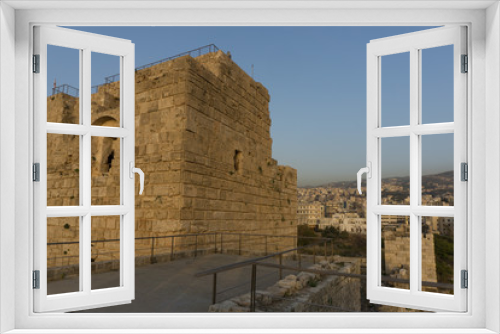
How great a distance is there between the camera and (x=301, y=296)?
173 inches

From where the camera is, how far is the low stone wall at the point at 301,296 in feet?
11.1

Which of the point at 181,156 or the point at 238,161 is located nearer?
the point at 181,156

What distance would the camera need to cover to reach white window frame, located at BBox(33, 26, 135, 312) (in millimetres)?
1589

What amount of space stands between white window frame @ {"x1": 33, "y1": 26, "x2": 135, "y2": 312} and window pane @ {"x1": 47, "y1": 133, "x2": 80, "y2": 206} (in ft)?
19.6

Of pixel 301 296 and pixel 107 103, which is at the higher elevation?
pixel 107 103

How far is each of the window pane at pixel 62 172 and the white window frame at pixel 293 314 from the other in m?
5.96

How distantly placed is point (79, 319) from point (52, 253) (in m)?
6.75

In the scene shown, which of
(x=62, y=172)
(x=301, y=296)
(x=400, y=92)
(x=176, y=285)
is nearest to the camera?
(x=400, y=92)

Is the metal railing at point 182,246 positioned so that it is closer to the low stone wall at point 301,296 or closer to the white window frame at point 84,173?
the low stone wall at point 301,296

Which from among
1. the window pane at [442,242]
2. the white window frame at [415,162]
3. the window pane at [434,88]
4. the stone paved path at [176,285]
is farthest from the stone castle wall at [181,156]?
the window pane at [434,88]

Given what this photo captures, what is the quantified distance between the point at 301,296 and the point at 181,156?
11.2 feet

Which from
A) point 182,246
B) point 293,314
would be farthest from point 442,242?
point 182,246

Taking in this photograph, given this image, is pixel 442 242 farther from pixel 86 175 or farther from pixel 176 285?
pixel 176 285

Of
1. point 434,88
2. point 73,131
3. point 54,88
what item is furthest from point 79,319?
point 54,88
